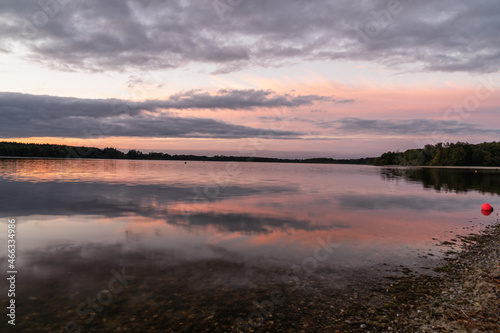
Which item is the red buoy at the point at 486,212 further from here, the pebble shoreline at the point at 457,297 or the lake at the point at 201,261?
the pebble shoreline at the point at 457,297

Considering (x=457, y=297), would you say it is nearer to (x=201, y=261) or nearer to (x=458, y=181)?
(x=201, y=261)

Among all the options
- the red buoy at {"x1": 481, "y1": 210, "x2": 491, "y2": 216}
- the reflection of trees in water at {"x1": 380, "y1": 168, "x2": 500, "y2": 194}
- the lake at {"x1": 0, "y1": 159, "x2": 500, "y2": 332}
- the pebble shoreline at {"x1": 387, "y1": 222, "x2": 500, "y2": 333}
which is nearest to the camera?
the pebble shoreline at {"x1": 387, "y1": 222, "x2": 500, "y2": 333}

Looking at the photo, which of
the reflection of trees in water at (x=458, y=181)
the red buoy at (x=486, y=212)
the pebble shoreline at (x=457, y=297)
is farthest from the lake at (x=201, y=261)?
the reflection of trees in water at (x=458, y=181)

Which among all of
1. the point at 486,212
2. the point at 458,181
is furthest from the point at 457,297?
the point at 458,181

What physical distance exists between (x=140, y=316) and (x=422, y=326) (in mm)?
7507

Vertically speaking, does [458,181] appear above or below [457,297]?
above

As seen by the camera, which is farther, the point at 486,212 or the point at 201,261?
the point at 486,212

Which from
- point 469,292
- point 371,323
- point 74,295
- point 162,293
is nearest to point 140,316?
point 162,293

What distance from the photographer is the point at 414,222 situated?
849 inches

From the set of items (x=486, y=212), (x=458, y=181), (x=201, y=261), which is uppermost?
(x=458, y=181)

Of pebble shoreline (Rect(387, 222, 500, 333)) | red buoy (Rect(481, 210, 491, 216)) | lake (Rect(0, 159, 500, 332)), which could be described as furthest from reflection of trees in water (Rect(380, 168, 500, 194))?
pebble shoreline (Rect(387, 222, 500, 333))

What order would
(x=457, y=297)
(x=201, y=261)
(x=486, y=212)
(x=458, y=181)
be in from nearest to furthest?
(x=457, y=297) < (x=201, y=261) < (x=486, y=212) < (x=458, y=181)

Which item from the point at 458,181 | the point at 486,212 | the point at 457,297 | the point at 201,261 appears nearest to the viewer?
the point at 457,297

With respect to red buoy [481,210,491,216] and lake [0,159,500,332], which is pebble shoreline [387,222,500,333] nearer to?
lake [0,159,500,332]
